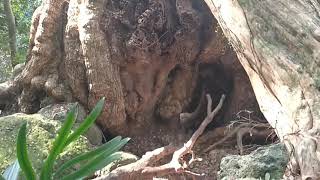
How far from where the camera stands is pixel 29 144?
3459 mm

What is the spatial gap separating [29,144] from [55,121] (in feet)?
1.32

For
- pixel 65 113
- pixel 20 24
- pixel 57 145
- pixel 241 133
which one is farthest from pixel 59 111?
pixel 20 24

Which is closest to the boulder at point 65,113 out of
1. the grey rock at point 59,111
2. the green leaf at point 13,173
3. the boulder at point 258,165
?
the grey rock at point 59,111

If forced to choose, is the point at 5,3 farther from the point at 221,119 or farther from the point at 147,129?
the point at 221,119

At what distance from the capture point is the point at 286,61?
87.3 inches

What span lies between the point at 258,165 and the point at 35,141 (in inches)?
82.5

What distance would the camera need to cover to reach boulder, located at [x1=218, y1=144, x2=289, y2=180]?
6.43ft

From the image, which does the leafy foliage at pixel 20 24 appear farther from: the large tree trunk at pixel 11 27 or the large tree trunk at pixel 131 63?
the large tree trunk at pixel 131 63

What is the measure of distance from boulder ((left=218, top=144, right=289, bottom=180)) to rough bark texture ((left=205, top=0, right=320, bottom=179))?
95 mm

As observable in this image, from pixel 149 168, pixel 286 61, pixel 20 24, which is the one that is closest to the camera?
pixel 286 61

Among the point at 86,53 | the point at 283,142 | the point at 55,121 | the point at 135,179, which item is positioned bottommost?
the point at 135,179

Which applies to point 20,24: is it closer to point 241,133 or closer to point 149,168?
point 241,133

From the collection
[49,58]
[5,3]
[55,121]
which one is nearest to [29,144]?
[55,121]

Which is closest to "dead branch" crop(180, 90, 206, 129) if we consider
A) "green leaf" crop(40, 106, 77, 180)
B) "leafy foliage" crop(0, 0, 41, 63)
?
"leafy foliage" crop(0, 0, 41, 63)
